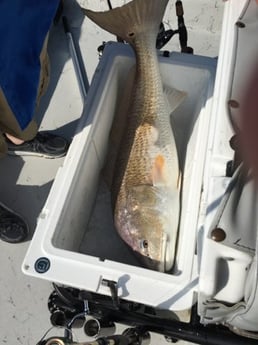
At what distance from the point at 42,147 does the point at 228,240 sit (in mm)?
1490

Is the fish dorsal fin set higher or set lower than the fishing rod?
lower

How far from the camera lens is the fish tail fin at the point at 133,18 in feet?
6.54

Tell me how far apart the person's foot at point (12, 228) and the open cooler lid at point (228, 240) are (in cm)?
109

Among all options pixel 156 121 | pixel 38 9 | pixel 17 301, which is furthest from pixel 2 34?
pixel 17 301

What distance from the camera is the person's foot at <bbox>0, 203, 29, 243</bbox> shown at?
2205 millimetres

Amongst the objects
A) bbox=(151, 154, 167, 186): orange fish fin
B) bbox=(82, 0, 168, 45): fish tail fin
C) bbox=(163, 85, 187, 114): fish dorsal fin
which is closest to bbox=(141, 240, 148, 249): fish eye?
bbox=(151, 154, 167, 186): orange fish fin

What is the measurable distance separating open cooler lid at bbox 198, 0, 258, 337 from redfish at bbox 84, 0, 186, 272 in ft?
1.39

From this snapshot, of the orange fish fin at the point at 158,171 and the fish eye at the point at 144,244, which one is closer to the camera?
the fish eye at the point at 144,244

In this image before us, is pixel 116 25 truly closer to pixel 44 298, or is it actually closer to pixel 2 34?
pixel 2 34

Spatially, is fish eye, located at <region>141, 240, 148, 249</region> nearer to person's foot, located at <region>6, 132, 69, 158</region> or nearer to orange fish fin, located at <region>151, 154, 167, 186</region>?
orange fish fin, located at <region>151, 154, 167, 186</region>

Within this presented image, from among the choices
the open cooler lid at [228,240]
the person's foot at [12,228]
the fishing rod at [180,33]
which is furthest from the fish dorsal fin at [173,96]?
the person's foot at [12,228]

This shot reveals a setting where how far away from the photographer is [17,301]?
2.10 meters

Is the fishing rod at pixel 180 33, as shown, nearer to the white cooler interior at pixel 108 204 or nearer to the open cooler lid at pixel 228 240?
the white cooler interior at pixel 108 204

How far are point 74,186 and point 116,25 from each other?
0.72 meters
